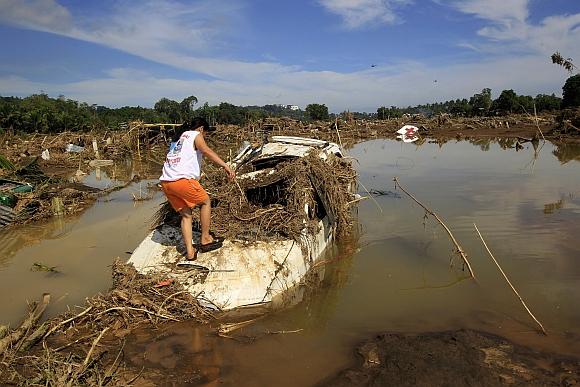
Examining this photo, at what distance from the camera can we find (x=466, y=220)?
873 centimetres

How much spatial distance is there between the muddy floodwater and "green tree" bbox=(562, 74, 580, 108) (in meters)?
29.4

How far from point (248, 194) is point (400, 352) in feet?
13.9

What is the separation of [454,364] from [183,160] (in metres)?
3.54

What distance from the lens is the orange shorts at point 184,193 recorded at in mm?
5043

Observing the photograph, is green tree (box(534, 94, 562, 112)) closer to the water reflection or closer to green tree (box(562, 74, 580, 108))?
green tree (box(562, 74, 580, 108))

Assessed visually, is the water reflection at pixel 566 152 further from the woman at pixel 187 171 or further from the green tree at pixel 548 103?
the green tree at pixel 548 103

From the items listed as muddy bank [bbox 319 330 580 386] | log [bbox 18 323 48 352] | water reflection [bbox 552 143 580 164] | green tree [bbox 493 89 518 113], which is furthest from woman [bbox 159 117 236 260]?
green tree [bbox 493 89 518 113]

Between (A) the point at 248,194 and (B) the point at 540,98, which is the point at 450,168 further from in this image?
(B) the point at 540,98

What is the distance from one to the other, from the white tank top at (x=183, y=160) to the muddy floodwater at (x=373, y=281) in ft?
5.72

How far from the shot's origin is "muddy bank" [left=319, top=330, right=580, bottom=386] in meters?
3.70

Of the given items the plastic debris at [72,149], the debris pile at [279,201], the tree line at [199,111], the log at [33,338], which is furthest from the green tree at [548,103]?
the log at [33,338]

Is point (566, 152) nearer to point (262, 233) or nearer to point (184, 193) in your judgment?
point (262, 233)

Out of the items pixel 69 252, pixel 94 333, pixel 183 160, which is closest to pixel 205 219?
pixel 183 160

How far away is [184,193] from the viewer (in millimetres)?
5062
